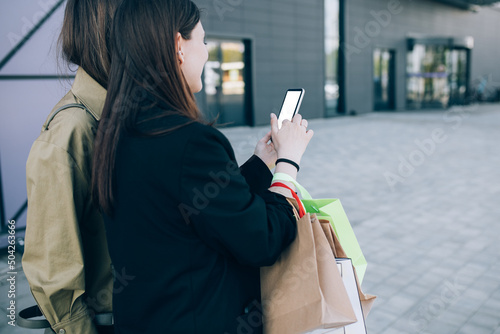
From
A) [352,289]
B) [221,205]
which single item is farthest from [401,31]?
[221,205]

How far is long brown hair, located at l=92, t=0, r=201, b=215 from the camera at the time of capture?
49.8 inches

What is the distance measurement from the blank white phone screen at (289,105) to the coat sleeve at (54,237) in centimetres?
77

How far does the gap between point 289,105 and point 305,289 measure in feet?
2.48

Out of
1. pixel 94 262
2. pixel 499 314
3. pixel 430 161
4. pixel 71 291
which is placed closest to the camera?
pixel 71 291

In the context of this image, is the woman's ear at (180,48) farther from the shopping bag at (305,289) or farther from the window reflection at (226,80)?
the window reflection at (226,80)

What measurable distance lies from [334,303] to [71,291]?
0.80m

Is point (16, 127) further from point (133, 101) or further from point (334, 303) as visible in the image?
point (334, 303)

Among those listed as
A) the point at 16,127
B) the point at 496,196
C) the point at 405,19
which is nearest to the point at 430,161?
the point at 496,196

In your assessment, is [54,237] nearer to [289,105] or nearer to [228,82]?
[289,105]

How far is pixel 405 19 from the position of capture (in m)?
23.9

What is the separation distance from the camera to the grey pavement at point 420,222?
351cm

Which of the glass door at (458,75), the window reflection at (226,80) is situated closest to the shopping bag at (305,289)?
the window reflection at (226,80)

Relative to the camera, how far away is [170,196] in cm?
122

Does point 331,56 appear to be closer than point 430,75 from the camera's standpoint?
Yes
